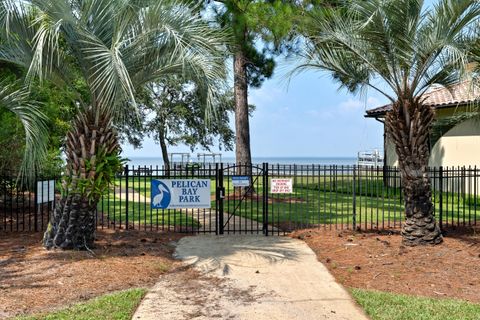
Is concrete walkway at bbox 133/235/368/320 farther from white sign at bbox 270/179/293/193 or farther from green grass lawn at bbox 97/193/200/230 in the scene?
green grass lawn at bbox 97/193/200/230

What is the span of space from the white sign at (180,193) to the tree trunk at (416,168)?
12.7 ft

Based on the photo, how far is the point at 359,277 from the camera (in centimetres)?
646

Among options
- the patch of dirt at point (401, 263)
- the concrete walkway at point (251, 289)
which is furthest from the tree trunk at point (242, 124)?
the concrete walkway at point (251, 289)

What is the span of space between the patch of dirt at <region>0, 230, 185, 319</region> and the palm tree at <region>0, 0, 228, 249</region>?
53cm

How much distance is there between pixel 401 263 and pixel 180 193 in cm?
448

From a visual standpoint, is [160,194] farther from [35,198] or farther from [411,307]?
[411,307]

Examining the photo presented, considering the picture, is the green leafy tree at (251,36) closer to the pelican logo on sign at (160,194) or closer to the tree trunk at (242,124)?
the tree trunk at (242,124)

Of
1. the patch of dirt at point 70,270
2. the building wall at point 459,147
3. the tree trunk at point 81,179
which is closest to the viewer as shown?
the patch of dirt at point 70,270

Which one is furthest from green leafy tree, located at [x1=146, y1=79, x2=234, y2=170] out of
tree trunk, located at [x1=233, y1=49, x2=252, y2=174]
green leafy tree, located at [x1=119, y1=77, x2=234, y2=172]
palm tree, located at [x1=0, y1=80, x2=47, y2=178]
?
palm tree, located at [x1=0, y1=80, x2=47, y2=178]

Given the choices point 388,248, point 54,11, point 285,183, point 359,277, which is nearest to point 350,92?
point 285,183

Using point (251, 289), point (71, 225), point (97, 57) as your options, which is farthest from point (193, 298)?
point (97, 57)

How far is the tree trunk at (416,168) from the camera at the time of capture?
26.2 feet

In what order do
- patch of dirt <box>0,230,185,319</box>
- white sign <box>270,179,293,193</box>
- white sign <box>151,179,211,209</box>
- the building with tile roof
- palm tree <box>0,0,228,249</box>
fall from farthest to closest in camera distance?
1. the building with tile roof
2. white sign <box>270,179,293,193</box>
3. white sign <box>151,179,211,209</box>
4. palm tree <box>0,0,228,249</box>
5. patch of dirt <box>0,230,185,319</box>

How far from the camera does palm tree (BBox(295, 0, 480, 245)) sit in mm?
7434
